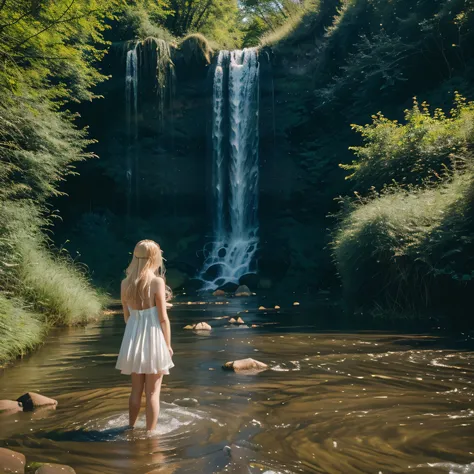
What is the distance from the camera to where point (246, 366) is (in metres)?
8.70

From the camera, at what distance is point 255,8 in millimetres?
51938

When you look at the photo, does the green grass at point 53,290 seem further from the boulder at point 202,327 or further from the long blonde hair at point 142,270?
the long blonde hair at point 142,270

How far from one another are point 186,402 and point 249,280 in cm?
2062

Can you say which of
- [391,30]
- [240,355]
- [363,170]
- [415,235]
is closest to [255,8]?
[391,30]

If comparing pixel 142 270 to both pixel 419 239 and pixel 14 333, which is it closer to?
pixel 14 333

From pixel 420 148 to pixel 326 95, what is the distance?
1064 centimetres

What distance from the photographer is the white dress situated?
545 cm

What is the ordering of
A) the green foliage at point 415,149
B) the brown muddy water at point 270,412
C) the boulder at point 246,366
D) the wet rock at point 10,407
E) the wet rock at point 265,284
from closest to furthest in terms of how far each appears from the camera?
the brown muddy water at point 270,412, the wet rock at point 10,407, the boulder at point 246,366, the green foliage at point 415,149, the wet rock at point 265,284

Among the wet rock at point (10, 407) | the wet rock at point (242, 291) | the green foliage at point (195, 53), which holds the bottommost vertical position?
the wet rock at point (10, 407)

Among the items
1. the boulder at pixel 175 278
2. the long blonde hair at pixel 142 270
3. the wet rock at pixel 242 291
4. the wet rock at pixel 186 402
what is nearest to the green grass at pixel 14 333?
the wet rock at pixel 186 402

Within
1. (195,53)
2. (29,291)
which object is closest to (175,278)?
(195,53)

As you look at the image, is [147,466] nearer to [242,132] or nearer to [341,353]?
[341,353]

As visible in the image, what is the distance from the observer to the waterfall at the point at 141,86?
101 ft

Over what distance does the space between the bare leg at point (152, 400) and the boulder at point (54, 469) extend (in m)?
1.06
